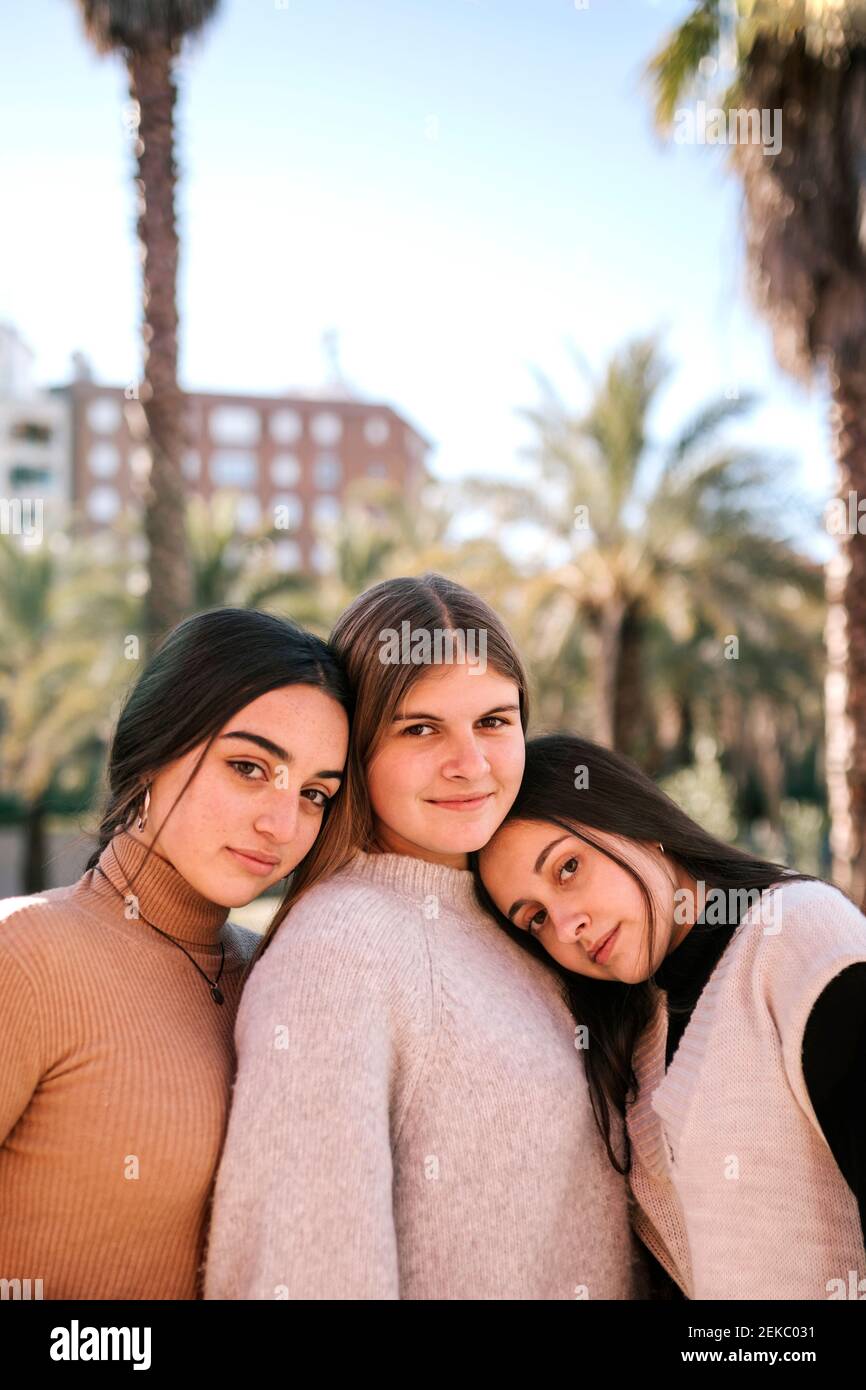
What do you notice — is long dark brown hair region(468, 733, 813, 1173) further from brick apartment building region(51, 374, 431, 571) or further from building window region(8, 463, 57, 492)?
building window region(8, 463, 57, 492)

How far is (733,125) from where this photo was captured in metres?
9.95

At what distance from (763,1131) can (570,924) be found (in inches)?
23.9

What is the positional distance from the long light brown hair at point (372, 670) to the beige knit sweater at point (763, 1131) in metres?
0.82

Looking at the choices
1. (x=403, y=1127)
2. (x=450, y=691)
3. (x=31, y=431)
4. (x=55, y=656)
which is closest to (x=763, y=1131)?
(x=403, y=1127)

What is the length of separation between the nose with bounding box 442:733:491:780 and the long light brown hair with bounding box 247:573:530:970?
16 centimetres

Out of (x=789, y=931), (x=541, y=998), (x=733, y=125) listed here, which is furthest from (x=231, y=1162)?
(x=733, y=125)

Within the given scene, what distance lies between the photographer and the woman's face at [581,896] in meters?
2.63

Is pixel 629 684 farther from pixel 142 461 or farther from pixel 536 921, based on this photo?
pixel 536 921

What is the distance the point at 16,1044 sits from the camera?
2.12m

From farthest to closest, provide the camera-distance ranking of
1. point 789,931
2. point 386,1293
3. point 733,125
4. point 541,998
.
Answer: point 733,125, point 541,998, point 789,931, point 386,1293

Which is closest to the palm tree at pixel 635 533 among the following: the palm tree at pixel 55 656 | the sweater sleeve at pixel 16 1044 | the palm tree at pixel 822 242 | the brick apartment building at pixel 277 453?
the palm tree at pixel 822 242
